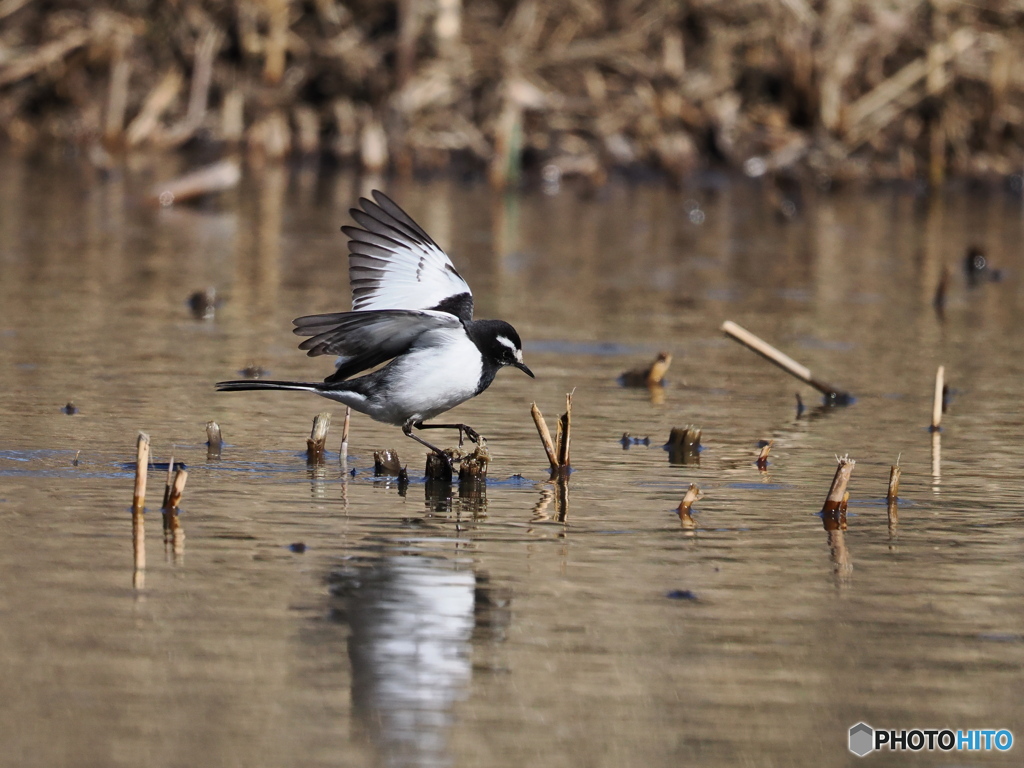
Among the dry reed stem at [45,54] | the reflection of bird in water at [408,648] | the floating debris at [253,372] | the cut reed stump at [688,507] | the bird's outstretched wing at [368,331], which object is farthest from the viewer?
the dry reed stem at [45,54]

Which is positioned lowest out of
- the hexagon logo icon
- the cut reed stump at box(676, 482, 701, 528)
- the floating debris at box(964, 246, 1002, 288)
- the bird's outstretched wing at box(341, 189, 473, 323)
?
the hexagon logo icon

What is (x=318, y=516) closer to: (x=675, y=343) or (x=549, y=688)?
(x=549, y=688)

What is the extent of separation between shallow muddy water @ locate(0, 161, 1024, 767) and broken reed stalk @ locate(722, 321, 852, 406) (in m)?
0.12

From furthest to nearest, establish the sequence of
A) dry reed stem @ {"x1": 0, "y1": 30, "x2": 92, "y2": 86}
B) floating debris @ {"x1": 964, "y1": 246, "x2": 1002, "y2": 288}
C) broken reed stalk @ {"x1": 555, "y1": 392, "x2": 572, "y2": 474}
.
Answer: dry reed stem @ {"x1": 0, "y1": 30, "x2": 92, "y2": 86} < floating debris @ {"x1": 964, "y1": 246, "x2": 1002, "y2": 288} < broken reed stalk @ {"x1": 555, "y1": 392, "x2": 572, "y2": 474}

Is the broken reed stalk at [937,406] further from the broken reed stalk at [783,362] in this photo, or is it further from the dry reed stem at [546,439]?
the dry reed stem at [546,439]

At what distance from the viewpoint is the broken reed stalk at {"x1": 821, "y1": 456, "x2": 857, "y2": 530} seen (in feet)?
21.7

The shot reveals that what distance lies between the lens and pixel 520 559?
6.00 meters

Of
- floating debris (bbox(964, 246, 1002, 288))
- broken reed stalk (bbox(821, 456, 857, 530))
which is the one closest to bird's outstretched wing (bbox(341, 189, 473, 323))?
broken reed stalk (bbox(821, 456, 857, 530))

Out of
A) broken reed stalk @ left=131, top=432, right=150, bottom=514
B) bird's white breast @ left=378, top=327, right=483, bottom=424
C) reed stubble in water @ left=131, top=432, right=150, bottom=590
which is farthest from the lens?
bird's white breast @ left=378, top=327, right=483, bottom=424

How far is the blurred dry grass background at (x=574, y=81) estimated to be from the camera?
25344 mm

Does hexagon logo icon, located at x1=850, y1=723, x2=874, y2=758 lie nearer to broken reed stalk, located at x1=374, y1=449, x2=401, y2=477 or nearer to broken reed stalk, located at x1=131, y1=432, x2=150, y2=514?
broken reed stalk, located at x1=131, y1=432, x2=150, y2=514

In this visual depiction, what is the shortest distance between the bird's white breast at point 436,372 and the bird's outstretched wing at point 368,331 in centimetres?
5

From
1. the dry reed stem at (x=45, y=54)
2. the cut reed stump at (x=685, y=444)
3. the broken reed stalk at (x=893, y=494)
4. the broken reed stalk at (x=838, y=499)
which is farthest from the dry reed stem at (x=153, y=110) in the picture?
the broken reed stalk at (x=838, y=499)

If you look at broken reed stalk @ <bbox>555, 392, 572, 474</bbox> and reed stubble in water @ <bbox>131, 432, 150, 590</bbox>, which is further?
broken reed stalk @ <bbox>555, 392, 572, 474</bbox>
